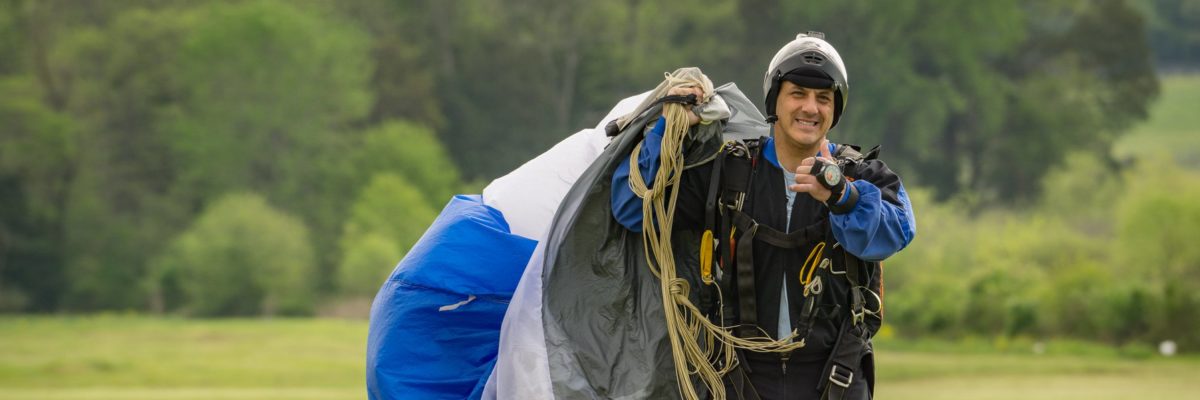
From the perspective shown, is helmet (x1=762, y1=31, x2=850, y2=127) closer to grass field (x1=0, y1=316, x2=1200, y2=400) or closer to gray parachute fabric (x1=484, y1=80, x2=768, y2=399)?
gray parachute fabric (x1=484, y1=80, x2=768, y2=399)

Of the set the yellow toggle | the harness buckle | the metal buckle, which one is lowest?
the metal buckle

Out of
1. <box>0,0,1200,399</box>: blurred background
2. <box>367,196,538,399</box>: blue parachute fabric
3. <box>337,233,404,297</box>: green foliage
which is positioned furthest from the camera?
<box>337,233,404,297</box>: green foliage

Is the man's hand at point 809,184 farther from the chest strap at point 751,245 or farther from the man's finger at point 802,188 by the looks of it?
the chest strap at point 751,245

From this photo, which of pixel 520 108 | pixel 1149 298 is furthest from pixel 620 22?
pixel 1149 298

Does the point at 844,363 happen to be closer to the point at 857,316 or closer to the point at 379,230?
the point at 857,316

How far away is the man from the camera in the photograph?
3879 millimetres

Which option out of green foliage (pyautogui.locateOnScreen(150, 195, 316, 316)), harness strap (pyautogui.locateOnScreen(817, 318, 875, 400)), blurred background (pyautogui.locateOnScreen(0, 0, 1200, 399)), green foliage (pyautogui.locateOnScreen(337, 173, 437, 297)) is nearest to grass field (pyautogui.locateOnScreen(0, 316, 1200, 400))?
blurred background (pyautogui.locateOnScreen(0, 0, 1200, 399))

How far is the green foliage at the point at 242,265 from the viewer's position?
1529 inches

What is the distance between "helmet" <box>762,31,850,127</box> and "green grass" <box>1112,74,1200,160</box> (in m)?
54.9

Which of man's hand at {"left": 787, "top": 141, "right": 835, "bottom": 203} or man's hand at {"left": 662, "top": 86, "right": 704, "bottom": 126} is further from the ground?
man's hand at {"left": 662, "top": 86, "right": 704, "bottom": 126}

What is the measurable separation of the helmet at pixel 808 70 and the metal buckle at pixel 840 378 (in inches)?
25.7

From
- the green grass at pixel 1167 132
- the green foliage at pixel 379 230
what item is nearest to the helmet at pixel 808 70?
the green foliage at pixel 379 230

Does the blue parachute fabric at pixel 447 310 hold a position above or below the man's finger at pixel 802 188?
below

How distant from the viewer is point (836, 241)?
3.87m
